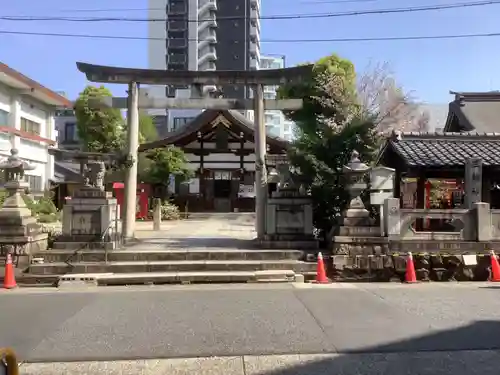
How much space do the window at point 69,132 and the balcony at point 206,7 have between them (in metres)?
33.0

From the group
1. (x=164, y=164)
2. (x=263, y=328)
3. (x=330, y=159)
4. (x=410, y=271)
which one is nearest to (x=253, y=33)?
(x=164, y=164)

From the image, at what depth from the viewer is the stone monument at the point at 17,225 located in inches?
445

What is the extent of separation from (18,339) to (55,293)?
342 centimetres

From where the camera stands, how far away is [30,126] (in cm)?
3061

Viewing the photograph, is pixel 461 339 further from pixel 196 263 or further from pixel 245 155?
pixel 245 155

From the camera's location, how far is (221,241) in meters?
14.8

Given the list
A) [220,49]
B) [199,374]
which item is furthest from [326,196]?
[220,49]

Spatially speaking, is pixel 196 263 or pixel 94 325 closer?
pixel 94 325

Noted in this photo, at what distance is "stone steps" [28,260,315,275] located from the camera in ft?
36.3

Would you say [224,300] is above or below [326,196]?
below

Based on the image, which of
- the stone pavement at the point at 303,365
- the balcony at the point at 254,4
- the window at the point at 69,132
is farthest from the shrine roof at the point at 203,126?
the balcony at the point at 254,4

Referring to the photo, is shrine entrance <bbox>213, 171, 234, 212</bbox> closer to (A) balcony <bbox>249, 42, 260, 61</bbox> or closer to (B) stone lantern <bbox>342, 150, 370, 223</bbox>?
(B) stone lantern <bbox>342, 150, 370, 223</bbox>

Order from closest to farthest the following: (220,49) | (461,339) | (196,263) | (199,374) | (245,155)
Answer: (199,374)
(461,339)
(196,263)
(245,155)
(220,49)

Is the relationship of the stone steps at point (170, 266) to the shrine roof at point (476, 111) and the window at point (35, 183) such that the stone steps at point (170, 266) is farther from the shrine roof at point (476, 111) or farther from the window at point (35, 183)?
the window at point (35, 183)
